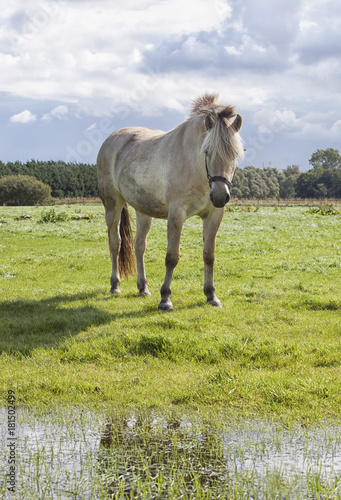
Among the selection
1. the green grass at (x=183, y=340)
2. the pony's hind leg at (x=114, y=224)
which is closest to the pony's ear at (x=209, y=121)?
the green grass at (x=183, y=340)

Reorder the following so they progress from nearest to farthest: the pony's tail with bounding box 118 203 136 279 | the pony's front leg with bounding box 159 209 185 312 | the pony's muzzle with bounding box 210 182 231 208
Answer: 1. the pony's muzzle with bounding box 210 182 231 208
2. the pony's front leg with bounding box 159 209 185 312
3. the pony's tail with bounding box 118 203 136 279

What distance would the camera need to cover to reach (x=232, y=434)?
13.3ft

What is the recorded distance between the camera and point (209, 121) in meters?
7.34

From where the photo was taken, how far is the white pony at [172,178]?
7.30 m

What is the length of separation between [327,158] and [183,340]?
447ft

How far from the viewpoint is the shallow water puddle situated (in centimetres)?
319

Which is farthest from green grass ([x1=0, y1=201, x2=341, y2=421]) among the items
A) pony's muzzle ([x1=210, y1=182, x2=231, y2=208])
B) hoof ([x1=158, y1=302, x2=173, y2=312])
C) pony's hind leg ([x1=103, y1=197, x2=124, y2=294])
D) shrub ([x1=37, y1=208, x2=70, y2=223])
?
shrub ([x1=37, y1=208, x2=70, y2=223])

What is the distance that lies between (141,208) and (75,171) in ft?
312

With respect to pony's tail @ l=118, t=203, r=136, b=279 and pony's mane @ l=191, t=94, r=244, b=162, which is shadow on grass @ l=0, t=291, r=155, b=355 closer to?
pony's tail @ l=118, t=203, r=136, b=279

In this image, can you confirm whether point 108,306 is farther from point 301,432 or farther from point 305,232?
point 305,232

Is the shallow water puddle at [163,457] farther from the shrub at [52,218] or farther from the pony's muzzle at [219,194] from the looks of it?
the shrub at [52,218]

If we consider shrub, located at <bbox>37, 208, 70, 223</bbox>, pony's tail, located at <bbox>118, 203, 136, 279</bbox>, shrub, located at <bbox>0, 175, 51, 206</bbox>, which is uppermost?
shrub, located at <bbox>0, 175, 51, 206</bbox>

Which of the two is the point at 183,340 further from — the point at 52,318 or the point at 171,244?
the point at 52,318

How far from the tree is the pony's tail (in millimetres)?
128810
